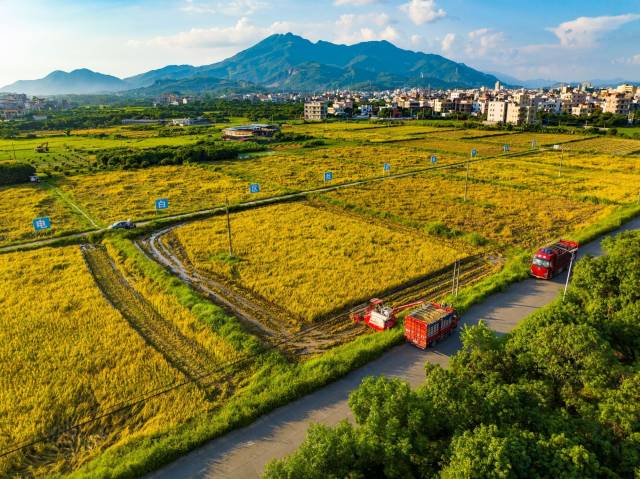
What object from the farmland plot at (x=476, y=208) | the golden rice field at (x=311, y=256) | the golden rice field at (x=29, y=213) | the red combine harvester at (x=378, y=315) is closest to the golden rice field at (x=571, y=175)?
the farmland plot at (x=476, y=208)

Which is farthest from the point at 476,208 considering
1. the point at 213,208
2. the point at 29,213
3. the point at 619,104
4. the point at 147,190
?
the point at 619,104

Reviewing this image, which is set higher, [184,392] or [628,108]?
[628,108]

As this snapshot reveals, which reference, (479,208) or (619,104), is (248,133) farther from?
(619,104)

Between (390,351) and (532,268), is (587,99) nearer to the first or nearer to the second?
(532,268)

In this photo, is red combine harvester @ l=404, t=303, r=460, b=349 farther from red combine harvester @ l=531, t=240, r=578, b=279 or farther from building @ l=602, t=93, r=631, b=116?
building @ l=602, t=93, r=631, b=116

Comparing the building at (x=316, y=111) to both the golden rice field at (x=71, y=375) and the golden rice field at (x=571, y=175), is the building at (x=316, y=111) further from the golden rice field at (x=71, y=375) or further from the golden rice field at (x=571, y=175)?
the golden rice field at (x=71, y=375)

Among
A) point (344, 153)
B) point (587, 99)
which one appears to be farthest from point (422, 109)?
point (344, 153)

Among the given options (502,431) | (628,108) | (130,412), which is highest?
(628,108)
